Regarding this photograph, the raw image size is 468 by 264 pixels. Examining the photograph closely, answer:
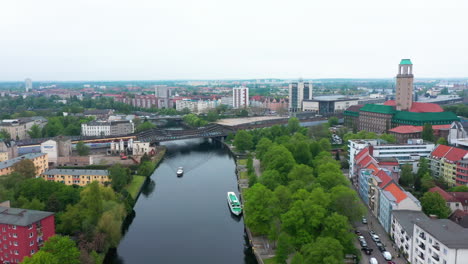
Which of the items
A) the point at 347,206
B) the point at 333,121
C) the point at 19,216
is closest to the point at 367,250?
the point at 347,206

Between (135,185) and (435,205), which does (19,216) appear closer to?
(135,185)

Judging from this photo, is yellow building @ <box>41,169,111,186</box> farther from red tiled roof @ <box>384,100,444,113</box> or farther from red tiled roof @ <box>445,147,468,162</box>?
red tiled roof @ <box>384,100,444,113</box>

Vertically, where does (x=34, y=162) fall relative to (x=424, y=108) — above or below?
below

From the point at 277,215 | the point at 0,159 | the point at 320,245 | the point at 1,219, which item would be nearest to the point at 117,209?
the point at 1,219

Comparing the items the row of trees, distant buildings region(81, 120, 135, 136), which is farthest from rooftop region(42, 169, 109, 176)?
distant buildings region(81, 120, 135, 136)

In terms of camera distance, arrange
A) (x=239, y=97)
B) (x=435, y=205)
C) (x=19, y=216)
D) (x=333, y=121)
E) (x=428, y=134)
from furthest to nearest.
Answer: (x=239, y=97) → (x=333, y=121) → (x=428, y=134) → (x=435, y=205) → (x=19, y=216)

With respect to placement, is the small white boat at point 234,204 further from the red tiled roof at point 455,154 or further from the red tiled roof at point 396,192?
the red tiled roof at point 455,154

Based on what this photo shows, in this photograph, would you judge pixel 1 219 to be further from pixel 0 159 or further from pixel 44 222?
pixel 0 159
